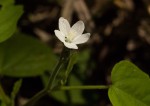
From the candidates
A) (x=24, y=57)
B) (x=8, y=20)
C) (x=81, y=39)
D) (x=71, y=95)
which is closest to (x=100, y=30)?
(x=71, y=95)

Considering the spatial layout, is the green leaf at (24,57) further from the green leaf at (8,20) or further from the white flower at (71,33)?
the white flower at (71,33)

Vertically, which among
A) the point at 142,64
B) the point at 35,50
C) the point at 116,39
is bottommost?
the point at 142,64

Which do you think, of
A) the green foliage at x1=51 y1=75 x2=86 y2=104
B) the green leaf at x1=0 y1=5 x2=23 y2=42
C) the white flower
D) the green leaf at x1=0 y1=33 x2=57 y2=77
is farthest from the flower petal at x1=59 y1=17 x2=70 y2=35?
the green foliage at x1=51 y1=75 x2=86 y2=104

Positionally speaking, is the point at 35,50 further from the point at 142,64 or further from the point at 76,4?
the point at 142,64

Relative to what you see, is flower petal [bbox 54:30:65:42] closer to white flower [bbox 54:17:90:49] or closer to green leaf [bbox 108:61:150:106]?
white flower [bbox 54:17:90:49]

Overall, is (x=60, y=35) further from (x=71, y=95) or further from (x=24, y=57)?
(x=71, y=95)

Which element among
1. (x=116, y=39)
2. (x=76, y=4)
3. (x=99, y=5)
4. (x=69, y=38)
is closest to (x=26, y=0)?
(x=76, y=4)
